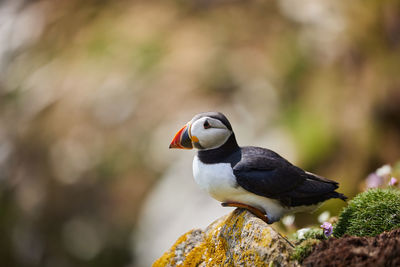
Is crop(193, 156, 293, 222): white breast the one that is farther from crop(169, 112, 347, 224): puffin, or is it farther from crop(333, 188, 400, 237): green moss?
crop(333, 188, 400, 237): green moss

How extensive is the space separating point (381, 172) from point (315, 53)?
529 cm

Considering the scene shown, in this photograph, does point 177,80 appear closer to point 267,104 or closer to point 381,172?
point 267,104

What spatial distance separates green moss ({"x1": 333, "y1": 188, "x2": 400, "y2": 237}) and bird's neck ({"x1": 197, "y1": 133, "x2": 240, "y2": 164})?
3.92 feet

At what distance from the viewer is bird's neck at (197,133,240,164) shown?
462cm

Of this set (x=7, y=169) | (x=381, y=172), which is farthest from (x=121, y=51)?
(x=381, y=172)

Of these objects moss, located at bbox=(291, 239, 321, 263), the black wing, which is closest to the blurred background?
the black wing

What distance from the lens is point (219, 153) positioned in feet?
15.2

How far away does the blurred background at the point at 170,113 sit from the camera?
924cm

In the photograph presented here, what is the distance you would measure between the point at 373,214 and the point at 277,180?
34.4 inches

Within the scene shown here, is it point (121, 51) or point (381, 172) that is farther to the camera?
point (121, 51)

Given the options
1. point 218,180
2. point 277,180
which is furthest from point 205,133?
point 277,180

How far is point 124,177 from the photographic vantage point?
415 inches

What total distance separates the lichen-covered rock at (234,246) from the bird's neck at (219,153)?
52 centimetres

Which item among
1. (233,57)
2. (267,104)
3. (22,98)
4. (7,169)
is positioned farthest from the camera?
(22,98)
